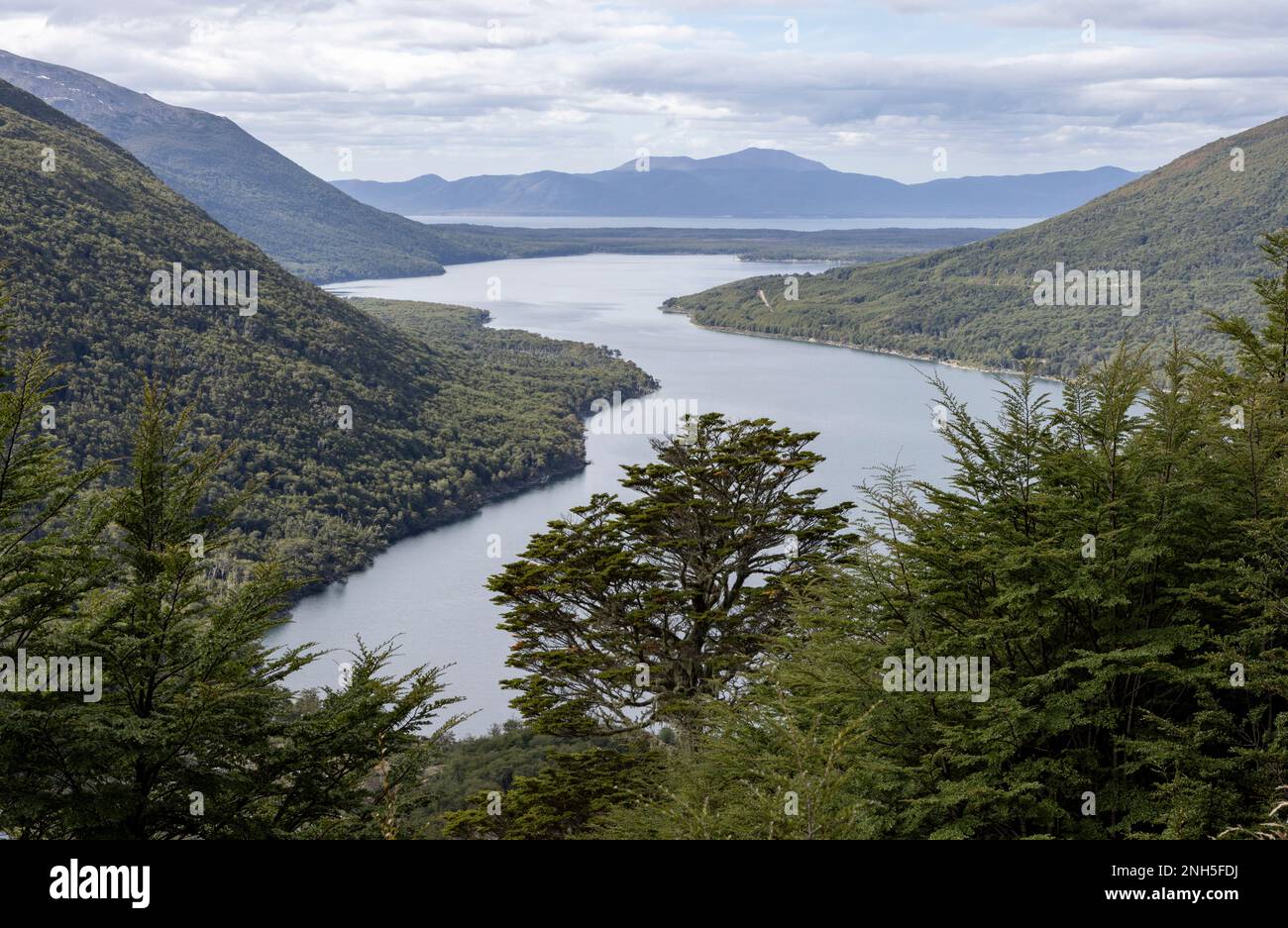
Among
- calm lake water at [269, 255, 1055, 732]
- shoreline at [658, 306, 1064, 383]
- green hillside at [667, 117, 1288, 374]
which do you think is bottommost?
calm lake water at [269, 255, 1055, 732]

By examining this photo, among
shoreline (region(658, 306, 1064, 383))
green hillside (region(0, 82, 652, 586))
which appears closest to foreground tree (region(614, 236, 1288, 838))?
green hillside (region(0, 82, 652, 586))

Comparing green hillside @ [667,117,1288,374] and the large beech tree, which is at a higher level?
green hillside @ [667,117,1288,374]

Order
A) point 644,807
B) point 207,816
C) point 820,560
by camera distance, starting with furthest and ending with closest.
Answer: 1. point 820,560
2. point 644,807
3. point 207,816

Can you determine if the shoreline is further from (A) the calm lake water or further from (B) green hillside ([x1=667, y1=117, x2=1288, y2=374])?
(A) the calm lake water

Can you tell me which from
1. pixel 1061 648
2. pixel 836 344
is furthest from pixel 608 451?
pixel 1061 648

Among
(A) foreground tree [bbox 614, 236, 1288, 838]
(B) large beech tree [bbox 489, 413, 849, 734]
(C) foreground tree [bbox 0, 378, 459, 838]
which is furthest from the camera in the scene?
(B) large beech tree [bbox 489, 413, 849, 734]
